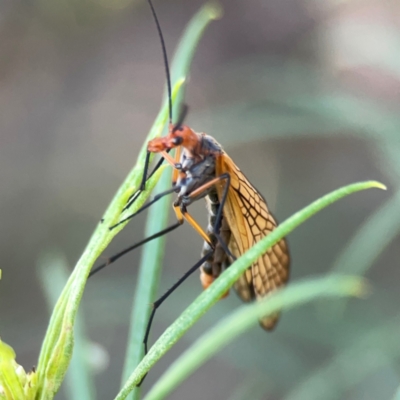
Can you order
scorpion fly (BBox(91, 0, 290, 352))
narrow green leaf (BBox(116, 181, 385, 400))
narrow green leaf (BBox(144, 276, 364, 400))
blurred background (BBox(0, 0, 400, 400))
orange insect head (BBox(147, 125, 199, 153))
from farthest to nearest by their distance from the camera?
blurred background (BBox(0, 0, 400, 400)) → scorpion fly (BBox(91, 0, 290, 352)) → orange insect head (BBox(147, 125, 199, 153)) → narrow green leaf (BBox(144, 276, 364, 400)) → narrow green leaf (BBox(116, 181, 385, 400))

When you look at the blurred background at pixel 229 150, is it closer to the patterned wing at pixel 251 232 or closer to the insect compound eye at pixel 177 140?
the patterned wing at pixel 251 232

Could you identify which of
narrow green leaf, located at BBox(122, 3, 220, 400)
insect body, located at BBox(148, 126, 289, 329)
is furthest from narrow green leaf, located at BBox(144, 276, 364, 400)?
insect body, located at BBox(148, 126, 289, 329)

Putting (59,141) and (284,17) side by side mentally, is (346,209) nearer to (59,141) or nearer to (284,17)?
(284,17)

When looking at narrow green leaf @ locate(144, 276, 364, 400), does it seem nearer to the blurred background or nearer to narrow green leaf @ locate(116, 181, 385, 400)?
narrow green leaf @ locate(116, 181, 385, 400)

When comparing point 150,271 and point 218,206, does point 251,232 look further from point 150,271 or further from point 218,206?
point 150,271

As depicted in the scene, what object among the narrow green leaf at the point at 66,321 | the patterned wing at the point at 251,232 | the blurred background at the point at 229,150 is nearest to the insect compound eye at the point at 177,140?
the patterned wing at the point at 251,232

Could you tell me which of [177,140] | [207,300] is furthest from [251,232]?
[207,300]

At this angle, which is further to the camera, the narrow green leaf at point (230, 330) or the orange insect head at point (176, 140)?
the orange insect head at point (176, 140)
